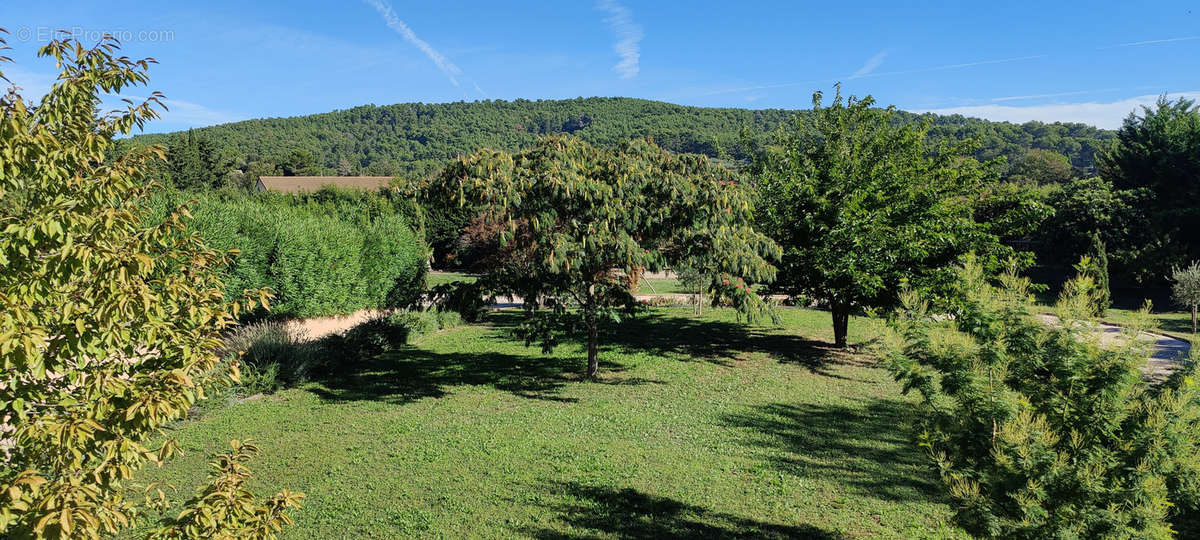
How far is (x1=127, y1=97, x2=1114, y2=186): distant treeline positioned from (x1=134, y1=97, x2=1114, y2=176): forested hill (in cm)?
25

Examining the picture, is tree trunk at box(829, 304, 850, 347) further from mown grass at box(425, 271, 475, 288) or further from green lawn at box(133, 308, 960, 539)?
mown grass at box(425, 271, 475, 288)

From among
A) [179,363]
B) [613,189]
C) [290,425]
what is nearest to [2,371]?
[179,363]

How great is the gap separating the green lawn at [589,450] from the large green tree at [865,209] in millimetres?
2217

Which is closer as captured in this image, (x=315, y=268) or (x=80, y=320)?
(x=80, y=320)

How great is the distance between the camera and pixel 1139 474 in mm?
3633

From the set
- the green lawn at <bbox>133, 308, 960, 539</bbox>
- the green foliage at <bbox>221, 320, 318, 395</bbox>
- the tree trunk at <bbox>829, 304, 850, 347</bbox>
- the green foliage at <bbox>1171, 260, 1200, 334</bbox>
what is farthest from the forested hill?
the green lawn at <bbox>133, 308, 960, 539</bbox>

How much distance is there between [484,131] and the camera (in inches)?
5861

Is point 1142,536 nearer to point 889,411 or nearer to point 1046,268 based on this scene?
point 889,411

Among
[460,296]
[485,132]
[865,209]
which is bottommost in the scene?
[460,296]

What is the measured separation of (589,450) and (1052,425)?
19.5 ft

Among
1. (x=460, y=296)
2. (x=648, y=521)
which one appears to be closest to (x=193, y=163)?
(x=460, y=296)

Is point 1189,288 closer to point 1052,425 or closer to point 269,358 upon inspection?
point 1052,425

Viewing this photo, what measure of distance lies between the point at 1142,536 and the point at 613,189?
8.75 m

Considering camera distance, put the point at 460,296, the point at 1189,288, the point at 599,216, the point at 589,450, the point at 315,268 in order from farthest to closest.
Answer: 1. the point at 1189,288
2. the point at 315,268
3. the point at 460,296
4. the point at 599,216
5. the point at 589,450
